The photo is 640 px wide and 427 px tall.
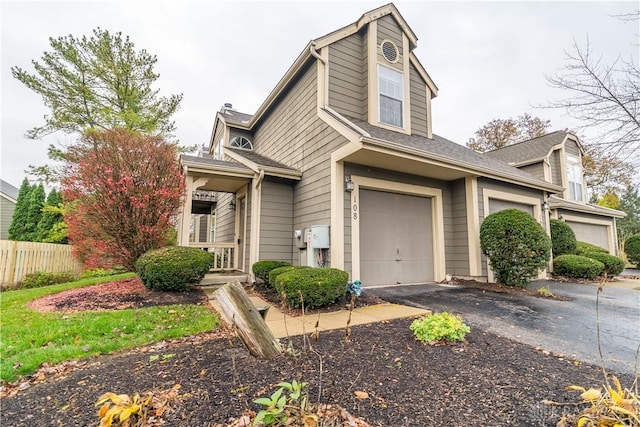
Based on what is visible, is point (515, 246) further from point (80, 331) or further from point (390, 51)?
point (80, 331)

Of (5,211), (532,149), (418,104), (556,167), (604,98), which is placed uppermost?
(532,149)

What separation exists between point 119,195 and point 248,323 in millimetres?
5696

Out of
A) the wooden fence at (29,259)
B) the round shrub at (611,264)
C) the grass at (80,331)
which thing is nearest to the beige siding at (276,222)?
the grass at (80,331)

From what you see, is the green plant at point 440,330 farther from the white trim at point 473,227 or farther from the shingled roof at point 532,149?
the shingled roof at point 532,149

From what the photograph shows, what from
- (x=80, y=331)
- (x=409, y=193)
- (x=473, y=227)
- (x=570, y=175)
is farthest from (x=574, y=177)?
(x=80, y=331)

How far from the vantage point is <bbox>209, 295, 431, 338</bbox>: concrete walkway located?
3951 millimetres

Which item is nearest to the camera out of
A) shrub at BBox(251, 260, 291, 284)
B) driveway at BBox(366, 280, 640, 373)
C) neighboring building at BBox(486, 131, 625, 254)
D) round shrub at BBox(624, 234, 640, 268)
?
driveway at BBox(366, 280, 640, 373)

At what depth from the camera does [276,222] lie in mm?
7969

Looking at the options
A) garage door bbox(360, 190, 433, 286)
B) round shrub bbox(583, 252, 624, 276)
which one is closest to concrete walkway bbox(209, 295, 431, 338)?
garage door bbox(360, 190, 433, 286)

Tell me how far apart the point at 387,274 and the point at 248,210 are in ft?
14.3

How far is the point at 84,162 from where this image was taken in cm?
669

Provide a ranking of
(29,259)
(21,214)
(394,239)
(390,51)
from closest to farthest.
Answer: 1. (394,239)
2. (390,51)
3. (29,259)
4. (21,214)

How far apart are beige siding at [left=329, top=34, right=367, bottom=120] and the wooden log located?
5.82m

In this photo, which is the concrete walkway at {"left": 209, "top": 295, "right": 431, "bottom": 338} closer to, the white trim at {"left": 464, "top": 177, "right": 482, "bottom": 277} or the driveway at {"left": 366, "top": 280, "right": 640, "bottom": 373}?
the driveway at {"left": 366, "top": 280, "right": 640, "bottom": 373}
